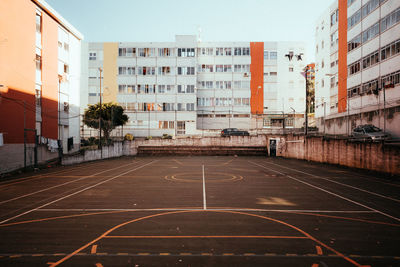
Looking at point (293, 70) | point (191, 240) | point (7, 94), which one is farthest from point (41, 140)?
point (293, 70)

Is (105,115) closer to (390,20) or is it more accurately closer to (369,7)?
(390,20)

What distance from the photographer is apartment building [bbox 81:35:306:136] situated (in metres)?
61.1

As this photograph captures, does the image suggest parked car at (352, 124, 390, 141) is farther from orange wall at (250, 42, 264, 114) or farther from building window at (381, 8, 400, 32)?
orange wall at (250, 42, 264, 114)

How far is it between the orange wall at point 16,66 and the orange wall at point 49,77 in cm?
258

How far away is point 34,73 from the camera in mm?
29094

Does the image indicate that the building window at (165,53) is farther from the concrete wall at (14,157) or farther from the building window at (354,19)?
the concrete wall at (14,157)

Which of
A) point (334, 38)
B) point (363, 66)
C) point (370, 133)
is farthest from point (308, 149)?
point (334, 38)

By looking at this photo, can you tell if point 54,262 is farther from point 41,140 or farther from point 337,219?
point 41,140

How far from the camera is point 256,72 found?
6488 centimetres

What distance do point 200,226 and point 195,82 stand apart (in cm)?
5467

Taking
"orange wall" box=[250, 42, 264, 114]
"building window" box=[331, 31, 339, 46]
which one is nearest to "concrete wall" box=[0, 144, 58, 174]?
"orange wall" box=[250, 42, 264, 114]

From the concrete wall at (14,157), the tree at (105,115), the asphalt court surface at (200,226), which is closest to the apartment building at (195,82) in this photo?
the tree at (105,115)

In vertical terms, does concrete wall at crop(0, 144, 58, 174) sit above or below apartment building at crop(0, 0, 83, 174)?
below

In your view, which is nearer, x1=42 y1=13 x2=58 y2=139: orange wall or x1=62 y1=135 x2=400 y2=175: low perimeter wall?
x1=62 y1=135 x2=400 y2=175: low perimeter wall
